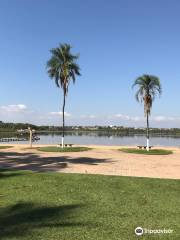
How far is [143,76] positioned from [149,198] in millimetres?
24135

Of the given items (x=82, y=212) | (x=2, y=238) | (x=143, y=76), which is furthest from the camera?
(x=143, y=76)

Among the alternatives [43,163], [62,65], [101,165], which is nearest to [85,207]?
[101,165]

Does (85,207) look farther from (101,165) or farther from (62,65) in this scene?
(62,65)

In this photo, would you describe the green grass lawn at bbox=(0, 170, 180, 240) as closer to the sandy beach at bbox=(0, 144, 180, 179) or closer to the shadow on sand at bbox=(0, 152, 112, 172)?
the sandy beach at bbox=(0, 144, 180, 179)

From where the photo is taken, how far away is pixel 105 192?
1116 cm

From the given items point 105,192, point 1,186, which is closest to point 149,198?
point 105,192

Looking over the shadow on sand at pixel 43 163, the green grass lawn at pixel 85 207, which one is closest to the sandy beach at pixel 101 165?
the shadow on sand at pixel 43 163

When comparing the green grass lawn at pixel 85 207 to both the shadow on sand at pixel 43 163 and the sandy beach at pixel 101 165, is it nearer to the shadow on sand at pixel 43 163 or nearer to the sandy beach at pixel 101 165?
the sandy beach at pixel 101 165

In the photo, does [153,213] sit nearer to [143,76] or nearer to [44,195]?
[44,195]

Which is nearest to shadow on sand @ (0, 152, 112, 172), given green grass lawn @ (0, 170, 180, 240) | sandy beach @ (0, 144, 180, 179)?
sandy beach @ (0, 144, 180, 179)

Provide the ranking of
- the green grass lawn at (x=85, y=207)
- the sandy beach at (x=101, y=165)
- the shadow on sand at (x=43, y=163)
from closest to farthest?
the green grass lawn at (x=85, y=207) < the sandy beach at (x=101, y=165) < the shadow on sand at (x=43, y=163)

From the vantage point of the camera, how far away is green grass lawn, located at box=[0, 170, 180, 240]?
Result: 23.9ft

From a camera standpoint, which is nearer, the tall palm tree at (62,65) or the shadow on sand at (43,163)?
the shadow on sand at (43,163)

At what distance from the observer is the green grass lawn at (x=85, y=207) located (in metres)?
7.29
